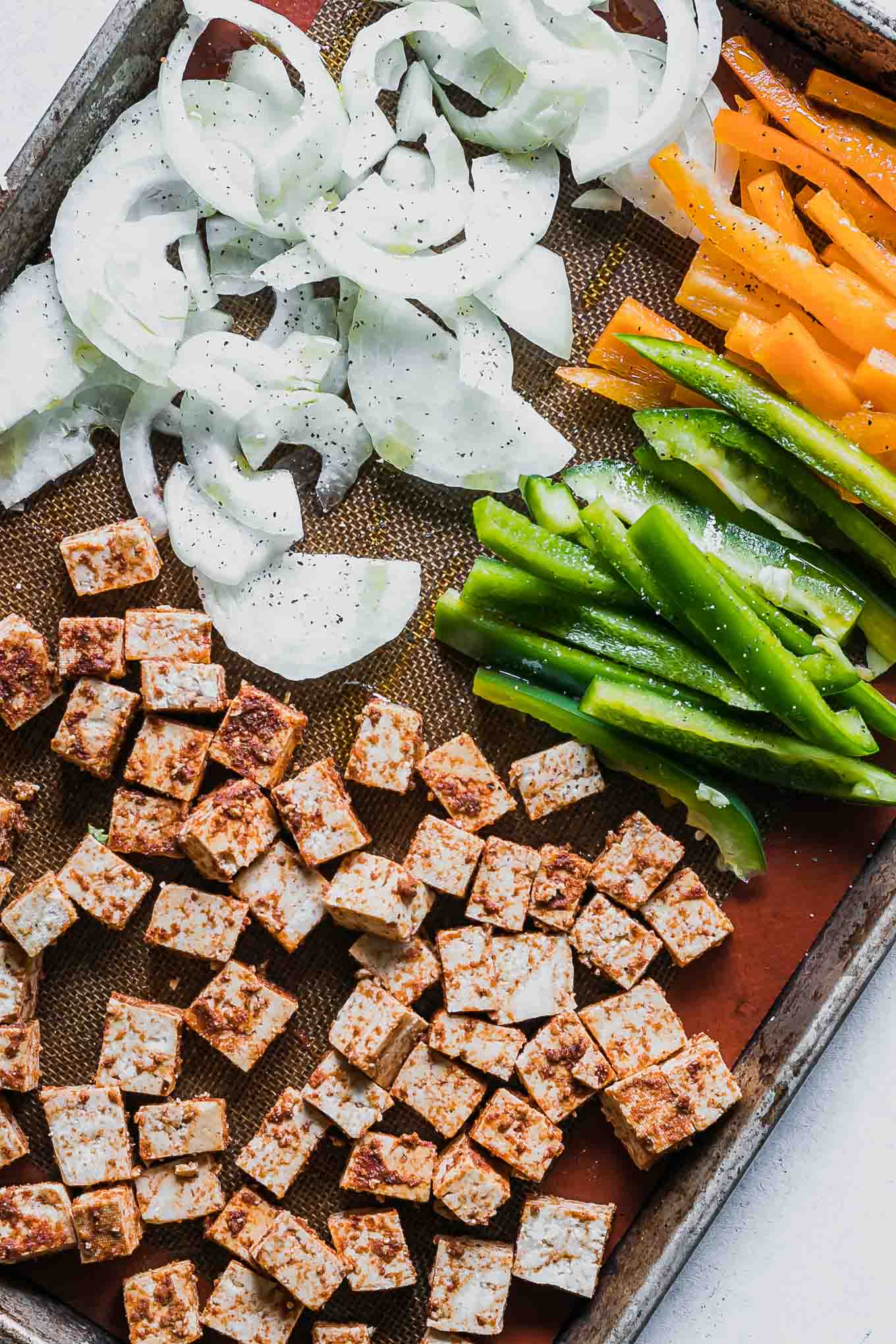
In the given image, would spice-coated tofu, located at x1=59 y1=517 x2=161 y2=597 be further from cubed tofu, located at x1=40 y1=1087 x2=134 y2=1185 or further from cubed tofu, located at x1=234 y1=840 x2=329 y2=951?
cubed tofu, located at x1=40 y1=1087 x2=134 y2=1185

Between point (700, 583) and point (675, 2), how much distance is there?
1.66 m

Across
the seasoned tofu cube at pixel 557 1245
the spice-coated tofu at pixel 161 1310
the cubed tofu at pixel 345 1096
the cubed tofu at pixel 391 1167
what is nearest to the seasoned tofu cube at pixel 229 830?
the cubed tofu at pixel 345 1096

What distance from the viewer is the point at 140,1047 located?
3.22 m

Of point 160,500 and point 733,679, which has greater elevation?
point 733,679

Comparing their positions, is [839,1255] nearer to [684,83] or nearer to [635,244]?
[635,244]

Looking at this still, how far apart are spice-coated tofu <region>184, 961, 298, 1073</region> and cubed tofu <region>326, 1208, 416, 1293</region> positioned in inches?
21.1

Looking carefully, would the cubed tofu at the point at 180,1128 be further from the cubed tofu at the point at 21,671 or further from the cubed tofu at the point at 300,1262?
the cubed tofu at the point at 21,671

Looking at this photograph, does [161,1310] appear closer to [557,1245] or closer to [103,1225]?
[103,1225]

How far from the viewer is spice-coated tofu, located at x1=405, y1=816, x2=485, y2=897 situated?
10.4 ft

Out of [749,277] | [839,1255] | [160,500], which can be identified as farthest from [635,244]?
[839,1255]

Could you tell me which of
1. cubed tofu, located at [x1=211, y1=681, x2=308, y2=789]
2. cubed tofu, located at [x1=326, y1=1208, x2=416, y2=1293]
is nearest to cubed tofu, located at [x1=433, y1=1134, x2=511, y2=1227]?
cubed tofu, located at [x1=326, y1=1208, x2=416, y2=1293]

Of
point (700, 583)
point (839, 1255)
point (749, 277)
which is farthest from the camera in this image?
point (839, 1255)

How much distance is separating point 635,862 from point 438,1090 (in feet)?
2.77

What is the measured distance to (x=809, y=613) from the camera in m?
3.12
